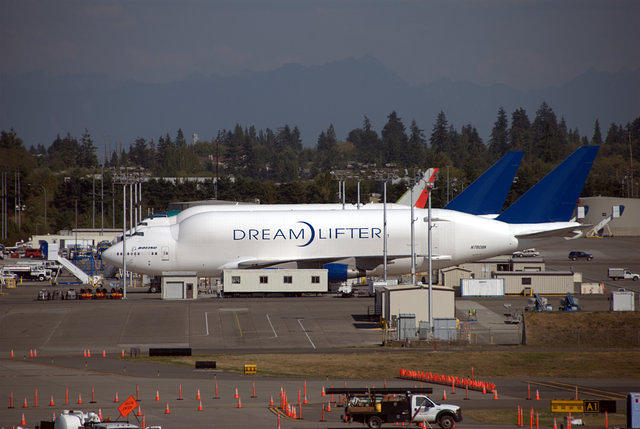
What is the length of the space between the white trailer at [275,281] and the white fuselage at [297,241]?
4395 mm

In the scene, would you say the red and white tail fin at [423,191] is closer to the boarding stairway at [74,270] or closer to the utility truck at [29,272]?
the boarding stairway at [74,270]

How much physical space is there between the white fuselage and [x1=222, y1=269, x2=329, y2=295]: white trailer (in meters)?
4.39

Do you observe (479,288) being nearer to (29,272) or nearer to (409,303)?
(409,303)

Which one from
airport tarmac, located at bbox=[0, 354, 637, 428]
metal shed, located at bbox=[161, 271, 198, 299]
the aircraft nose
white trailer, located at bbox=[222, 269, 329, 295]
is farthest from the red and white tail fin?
airport tarmac, located at bbox=[0, 354, 637, 428]

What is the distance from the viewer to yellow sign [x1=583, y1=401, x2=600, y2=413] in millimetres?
29906

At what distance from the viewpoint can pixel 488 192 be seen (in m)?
88.2

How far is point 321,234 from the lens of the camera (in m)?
73.8

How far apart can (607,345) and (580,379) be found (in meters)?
9.67

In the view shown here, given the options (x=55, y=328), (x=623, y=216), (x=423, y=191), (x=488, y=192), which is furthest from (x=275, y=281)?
(x=623, y=216)

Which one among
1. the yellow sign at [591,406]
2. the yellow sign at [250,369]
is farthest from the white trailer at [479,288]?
the yellow sign at [591,406]

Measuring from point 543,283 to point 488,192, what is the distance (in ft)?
69.8

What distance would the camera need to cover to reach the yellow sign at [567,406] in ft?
96.9

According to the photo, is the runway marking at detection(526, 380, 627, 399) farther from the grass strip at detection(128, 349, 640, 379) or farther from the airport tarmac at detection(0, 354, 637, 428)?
the grass strip at detection(128, 349, 640, 379)

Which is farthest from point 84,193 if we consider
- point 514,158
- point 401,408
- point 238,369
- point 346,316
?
point 401,408
